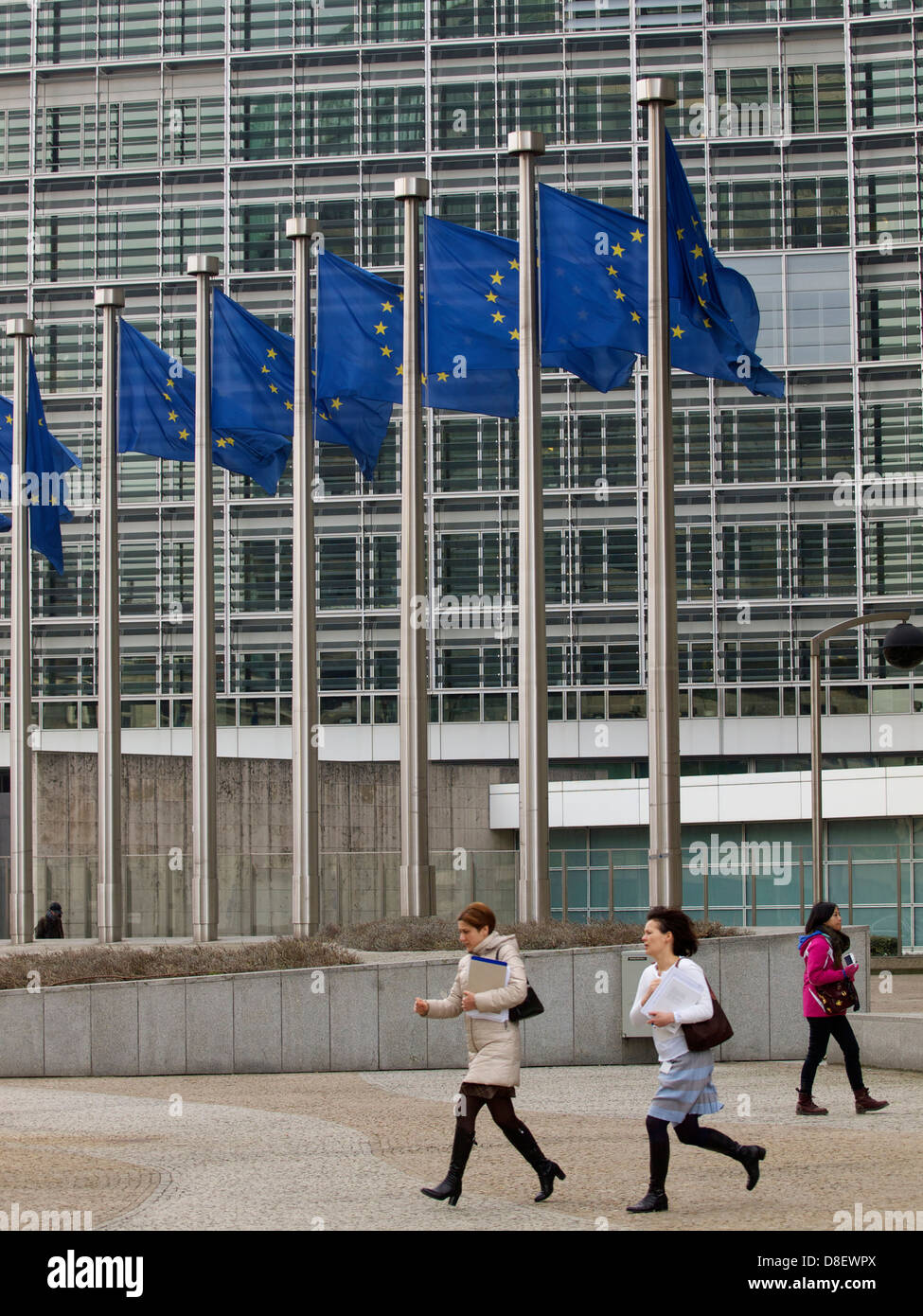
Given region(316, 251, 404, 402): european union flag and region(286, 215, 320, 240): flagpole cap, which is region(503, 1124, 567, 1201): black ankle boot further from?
region(286, 215, 320, 240): flagpole cap

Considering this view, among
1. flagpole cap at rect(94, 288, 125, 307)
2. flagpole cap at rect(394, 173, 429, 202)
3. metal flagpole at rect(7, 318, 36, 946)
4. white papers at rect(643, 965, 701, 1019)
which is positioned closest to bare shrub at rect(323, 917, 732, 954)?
metal flagpole at rect(7, 318, 36, 946)

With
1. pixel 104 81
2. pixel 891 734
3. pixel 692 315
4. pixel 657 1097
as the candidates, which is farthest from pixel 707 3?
pixel 657 1097

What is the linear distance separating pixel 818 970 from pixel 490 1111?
504 centimetres

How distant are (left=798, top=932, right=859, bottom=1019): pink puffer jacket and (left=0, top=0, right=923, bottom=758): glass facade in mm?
41829

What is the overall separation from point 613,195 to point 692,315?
1438 inches

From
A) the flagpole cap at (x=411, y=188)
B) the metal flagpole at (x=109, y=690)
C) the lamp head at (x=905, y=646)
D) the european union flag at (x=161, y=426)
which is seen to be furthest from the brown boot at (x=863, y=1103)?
the metal flagpole at (x=109, y=690)

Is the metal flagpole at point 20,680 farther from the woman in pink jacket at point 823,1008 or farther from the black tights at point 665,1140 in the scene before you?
the black tights at point 665,1140

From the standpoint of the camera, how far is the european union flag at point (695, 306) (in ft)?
79.8

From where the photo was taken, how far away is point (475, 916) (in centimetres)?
1090

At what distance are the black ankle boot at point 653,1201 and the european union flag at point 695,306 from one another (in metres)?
15.3

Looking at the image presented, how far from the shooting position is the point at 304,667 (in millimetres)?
29188

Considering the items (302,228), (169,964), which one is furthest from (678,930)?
(302,228)

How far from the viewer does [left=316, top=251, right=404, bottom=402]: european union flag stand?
27.1 meters
